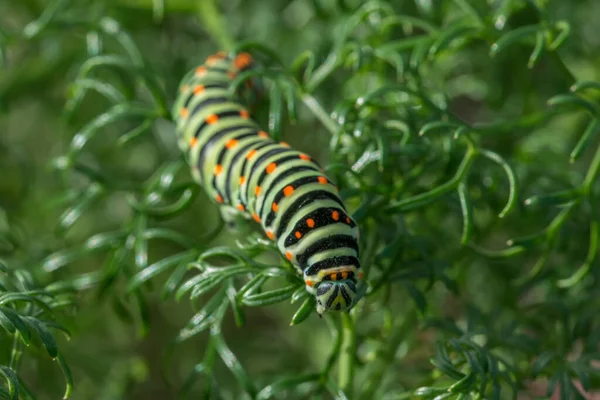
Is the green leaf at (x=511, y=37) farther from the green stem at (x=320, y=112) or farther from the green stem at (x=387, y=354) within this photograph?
the green stem at (x=387, y=354)

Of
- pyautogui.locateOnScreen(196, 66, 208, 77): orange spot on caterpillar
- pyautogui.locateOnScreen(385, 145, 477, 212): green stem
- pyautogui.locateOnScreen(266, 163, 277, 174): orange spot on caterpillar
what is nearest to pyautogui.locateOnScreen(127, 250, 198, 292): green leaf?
pyautogui.locateOnScreen(266, 163, 277, 174): orange spot on caterpillar

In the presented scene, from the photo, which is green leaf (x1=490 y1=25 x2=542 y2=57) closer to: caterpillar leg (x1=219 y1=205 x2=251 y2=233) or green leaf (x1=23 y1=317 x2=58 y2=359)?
caterpillar leg (x1=219 y1=205 x2=251 y2=233)

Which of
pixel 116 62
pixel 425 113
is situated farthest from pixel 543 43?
pixel 116 62

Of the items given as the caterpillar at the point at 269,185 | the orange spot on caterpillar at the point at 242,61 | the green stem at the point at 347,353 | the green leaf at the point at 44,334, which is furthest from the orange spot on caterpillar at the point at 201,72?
the green leaf at the point at 44,334

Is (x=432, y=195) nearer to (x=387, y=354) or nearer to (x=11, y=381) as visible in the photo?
(x=387, y=354)

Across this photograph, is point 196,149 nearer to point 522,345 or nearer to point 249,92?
point 249,92

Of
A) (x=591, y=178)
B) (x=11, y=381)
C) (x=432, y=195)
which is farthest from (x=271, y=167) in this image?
(x=591, y=178)

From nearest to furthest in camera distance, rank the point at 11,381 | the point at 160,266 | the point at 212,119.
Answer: the point at 11,381, the point at 160,266, the point at 212,119
